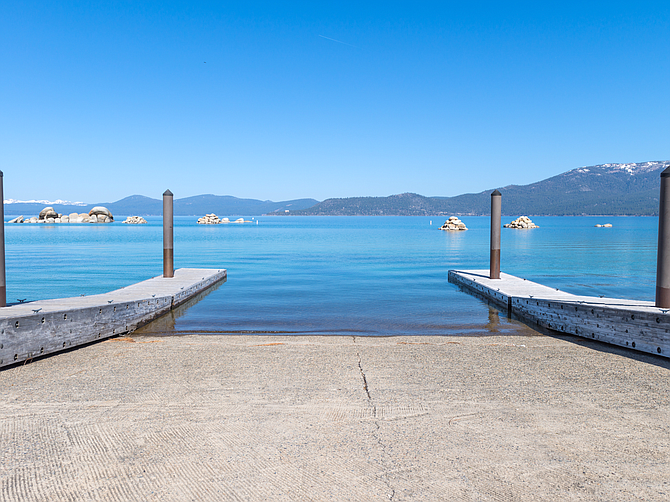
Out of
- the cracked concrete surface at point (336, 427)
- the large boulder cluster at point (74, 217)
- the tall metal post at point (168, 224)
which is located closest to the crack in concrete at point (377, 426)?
the cracked concrete surface at point (336, 427)

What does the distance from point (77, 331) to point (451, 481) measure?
6710 millimetres

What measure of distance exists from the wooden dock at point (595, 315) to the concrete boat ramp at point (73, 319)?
8.53 meters

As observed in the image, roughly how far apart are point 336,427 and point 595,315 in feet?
20.1

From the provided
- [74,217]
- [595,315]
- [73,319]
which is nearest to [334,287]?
[595,315]

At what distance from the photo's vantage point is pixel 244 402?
5.47 metres

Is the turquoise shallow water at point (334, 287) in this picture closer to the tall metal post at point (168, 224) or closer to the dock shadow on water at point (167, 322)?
the dock shadow on water at point (167, 322)

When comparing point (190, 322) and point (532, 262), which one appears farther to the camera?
point (532, 262)

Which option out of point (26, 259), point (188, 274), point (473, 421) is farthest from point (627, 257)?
point (26, 259)

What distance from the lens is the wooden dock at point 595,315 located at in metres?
7.51

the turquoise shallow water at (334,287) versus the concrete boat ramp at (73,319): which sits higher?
the concrete boat ramp at (73,319)

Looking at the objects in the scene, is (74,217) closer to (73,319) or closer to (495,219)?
(495,219)

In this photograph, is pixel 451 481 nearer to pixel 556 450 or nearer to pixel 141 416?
pixel 556 450

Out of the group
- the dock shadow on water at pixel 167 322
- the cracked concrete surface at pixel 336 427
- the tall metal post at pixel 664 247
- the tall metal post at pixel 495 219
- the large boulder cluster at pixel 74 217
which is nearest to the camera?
the cracked concrete surface at pixel 336 427

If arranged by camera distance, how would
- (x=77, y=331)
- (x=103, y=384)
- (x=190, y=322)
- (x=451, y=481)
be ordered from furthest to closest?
(x=190, y=322) < (x=77, y=331) < (x=103, y=384) < (x=451, y=481)
